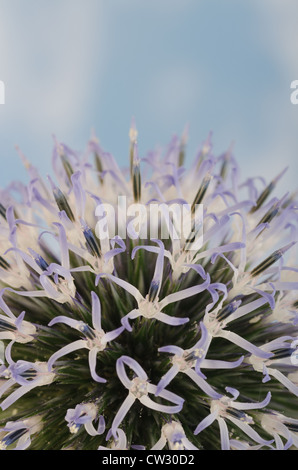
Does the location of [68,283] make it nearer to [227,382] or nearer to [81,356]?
[81,356]

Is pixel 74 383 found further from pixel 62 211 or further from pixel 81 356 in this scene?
pixel 62 211

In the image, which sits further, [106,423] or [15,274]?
[15,274]

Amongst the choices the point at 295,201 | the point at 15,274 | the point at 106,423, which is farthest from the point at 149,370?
the point at 295,201

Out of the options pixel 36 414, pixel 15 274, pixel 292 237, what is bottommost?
pixel 36 414

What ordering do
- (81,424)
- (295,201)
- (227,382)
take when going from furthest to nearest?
(295,201)
(227,382)
(81,424)

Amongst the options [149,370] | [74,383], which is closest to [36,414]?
[74,383]

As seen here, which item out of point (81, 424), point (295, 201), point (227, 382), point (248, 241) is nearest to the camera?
point (81, 424)

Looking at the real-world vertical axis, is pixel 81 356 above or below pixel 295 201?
below
